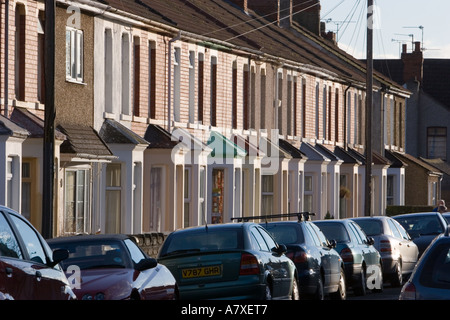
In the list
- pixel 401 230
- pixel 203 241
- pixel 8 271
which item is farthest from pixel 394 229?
pixel 8 271

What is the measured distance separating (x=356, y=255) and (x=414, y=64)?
58319 millimetres

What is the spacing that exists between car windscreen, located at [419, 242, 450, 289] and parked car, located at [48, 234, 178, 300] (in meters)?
3.80

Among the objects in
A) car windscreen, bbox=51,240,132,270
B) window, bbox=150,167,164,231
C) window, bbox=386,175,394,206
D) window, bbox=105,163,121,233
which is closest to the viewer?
car windscreen, bbox=51,240,132,270

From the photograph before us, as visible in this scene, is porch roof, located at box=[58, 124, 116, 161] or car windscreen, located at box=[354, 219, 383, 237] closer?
porch roof, located at box=[58, 124, 116, 161]

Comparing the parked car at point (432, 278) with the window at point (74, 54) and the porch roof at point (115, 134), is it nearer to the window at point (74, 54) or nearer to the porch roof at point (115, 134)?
the window at point (74, 54)

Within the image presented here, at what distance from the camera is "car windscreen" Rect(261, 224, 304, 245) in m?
21.2

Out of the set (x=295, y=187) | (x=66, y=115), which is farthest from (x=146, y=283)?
(x=295, y=187)

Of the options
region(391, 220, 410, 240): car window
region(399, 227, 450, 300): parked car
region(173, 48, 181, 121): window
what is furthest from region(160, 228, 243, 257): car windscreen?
region(173, 48, 181, 121): window

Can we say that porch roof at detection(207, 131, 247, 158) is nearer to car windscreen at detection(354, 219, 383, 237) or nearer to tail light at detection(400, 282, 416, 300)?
car windscreen at detection(354, 219, 383, 237)

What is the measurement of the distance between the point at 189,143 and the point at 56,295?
23.7 meters

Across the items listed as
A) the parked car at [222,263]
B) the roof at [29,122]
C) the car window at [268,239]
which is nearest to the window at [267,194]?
the roof at [29,122]

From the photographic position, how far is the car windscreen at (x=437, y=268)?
11.6 meters

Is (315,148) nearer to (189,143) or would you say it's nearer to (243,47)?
(243,47)
